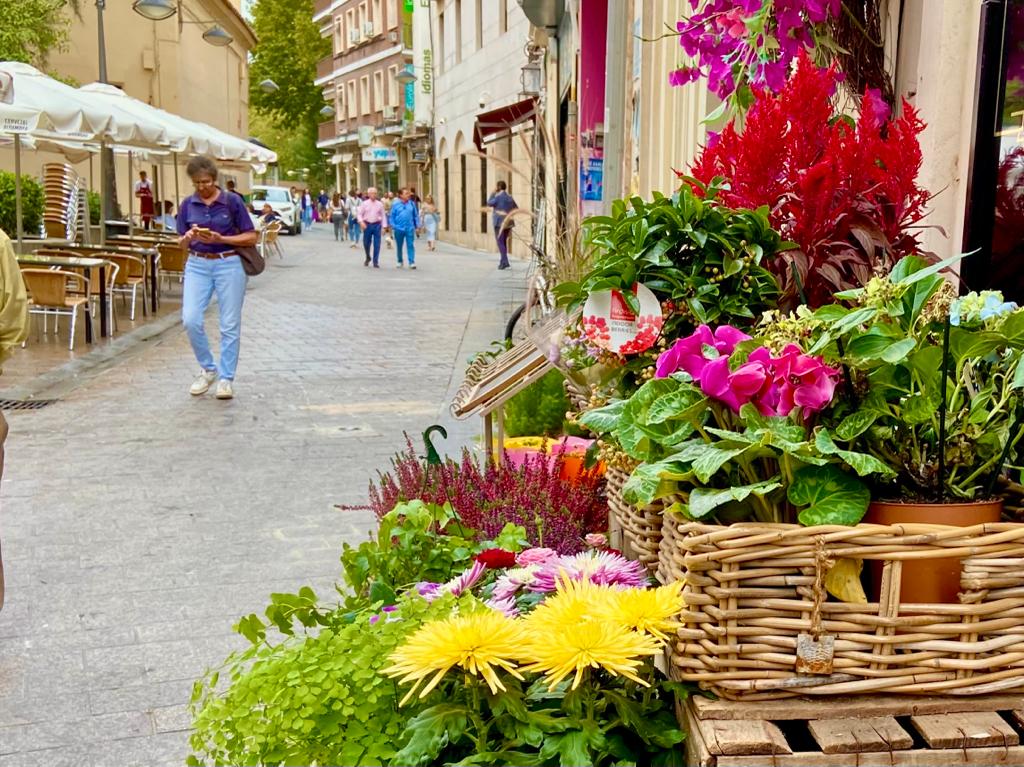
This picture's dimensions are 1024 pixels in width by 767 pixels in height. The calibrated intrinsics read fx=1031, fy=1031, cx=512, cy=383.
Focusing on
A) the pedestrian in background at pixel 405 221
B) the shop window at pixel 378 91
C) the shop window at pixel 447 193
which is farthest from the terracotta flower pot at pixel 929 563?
the shop window at pixel 378 91

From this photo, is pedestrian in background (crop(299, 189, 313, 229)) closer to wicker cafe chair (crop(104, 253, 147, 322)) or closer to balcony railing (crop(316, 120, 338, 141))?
balcony railing (crop(316, 120, 338, 141))

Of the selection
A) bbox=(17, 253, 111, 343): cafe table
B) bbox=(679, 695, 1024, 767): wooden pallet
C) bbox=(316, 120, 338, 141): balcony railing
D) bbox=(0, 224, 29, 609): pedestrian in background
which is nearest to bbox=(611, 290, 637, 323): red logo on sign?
bbox=(679, 695, 1024, 767): wooden pallet

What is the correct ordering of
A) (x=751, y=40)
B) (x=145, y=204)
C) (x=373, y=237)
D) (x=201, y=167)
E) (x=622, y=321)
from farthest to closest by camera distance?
1. (x=373, y=237)
2. (x=145, y=204)
3. (x=201, y=167)
4. (x=751, y=40)
5. (x=622, y=321)

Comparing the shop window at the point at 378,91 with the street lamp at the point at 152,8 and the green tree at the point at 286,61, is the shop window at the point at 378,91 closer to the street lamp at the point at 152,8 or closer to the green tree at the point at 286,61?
the green tree at the point at 286,61

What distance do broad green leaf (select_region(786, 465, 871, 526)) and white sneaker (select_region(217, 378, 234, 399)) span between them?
22.8ft

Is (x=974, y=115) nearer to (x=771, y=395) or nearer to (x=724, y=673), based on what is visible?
(x=771, y=395)

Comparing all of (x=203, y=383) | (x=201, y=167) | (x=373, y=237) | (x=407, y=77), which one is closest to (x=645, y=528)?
(x=201, y=167)

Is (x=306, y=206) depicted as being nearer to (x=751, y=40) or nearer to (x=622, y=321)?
(x=751, y=40)

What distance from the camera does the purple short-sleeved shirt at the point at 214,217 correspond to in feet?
25.1

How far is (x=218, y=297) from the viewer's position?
25.1 feet

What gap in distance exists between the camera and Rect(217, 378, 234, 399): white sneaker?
799 cm

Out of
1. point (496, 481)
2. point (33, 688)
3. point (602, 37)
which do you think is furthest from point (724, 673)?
point (602, 37)

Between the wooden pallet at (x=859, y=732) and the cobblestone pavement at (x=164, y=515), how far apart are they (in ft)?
6.36

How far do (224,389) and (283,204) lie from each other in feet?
103
